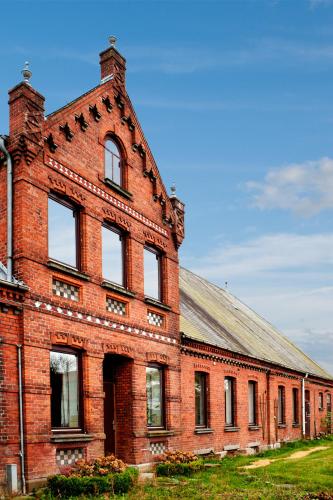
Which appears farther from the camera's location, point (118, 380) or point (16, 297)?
point (118, 380)

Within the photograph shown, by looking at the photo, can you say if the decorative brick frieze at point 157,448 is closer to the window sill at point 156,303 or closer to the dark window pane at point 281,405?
the window sill at point 156,303

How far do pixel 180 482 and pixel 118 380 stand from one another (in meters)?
3.42

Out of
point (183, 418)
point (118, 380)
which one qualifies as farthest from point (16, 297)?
point (183, 418)

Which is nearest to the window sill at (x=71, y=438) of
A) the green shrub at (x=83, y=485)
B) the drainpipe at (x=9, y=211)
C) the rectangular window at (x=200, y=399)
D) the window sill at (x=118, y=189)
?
the green shrub at (x=83, y=485)

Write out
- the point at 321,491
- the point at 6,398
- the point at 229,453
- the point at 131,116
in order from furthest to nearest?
the point at 229,453, the point at 131,116, the point at 321,491, the point at 6,398

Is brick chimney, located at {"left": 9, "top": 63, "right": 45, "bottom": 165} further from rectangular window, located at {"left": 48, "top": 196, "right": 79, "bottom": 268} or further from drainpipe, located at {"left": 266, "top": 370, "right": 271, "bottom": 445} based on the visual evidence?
drainpipe, located at {"left": 266, "top": 370, "right": 271, "bottom": 445}

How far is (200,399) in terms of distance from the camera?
2108 centimetres

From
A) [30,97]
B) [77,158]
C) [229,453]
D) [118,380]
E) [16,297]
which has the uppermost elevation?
[30,97]

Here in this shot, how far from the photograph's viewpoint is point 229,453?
22594mm

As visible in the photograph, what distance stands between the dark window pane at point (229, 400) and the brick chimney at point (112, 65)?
1173 centimetres

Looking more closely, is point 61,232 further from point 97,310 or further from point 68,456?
point 68,456

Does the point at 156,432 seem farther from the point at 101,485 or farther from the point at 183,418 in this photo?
the point at 101,485

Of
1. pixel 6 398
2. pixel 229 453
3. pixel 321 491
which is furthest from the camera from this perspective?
pixel 229 453

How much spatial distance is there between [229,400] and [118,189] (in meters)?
10.6
